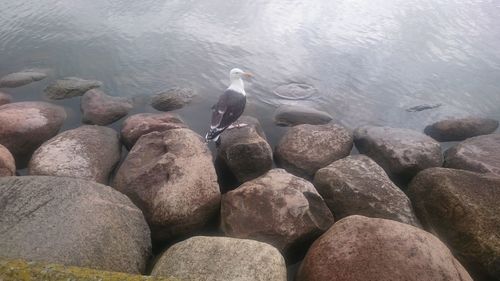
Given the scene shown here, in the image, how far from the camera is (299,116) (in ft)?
24.8

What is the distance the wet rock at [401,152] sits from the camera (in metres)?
5.89

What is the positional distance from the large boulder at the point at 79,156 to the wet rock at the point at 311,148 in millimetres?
2792

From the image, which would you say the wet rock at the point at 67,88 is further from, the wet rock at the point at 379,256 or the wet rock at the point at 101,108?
the wet rock at the point at 379,256

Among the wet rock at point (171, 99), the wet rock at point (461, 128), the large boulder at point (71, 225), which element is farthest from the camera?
the wet rock at point (171, 99)

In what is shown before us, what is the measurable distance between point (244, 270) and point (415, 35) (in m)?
11.5

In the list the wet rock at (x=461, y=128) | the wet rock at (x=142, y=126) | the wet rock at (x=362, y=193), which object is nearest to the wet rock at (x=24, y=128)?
the wet rock at (x=142, y=126)

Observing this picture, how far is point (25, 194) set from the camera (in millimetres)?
3752

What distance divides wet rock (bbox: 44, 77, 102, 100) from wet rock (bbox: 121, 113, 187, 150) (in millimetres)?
2381

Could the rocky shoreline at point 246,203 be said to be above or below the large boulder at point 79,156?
above

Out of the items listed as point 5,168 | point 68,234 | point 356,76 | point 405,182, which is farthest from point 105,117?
point 356,76

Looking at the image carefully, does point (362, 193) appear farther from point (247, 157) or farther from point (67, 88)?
point (67, 88)

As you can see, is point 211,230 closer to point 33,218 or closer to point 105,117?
point 33,218

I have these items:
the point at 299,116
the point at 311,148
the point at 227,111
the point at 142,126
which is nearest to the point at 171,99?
the point at 142,126

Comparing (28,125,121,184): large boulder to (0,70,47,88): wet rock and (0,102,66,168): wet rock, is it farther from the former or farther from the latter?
(0,70,47,88): wet rock
